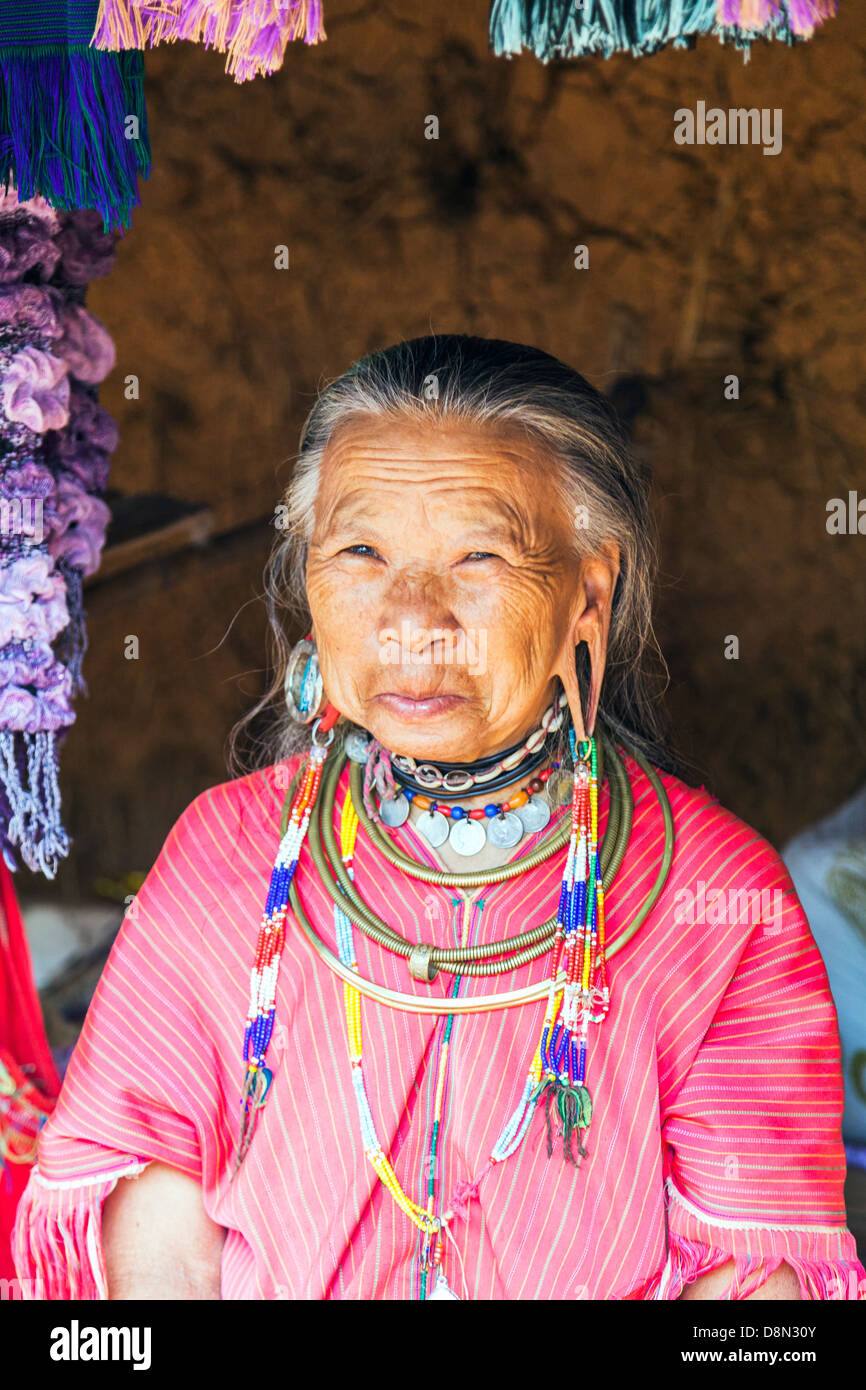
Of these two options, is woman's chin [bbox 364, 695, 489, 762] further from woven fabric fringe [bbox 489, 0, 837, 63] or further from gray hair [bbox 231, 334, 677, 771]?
woven fabric fringe [bbox 489, 0, 837, 63]

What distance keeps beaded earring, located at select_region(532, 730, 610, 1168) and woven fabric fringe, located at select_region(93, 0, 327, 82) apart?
134cm

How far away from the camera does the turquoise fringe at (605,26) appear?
97.1 inches

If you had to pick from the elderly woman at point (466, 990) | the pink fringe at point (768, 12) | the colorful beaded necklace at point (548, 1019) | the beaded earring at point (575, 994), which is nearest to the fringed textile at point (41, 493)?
the elderly woman at point (466, 990)

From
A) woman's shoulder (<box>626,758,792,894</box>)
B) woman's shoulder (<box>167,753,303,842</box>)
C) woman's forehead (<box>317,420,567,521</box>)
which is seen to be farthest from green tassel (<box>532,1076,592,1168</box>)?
woman's forehead (<box>317,420,567,521</box>)

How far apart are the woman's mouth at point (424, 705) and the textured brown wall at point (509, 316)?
4.75ft

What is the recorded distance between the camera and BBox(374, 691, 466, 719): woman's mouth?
246 centimetres

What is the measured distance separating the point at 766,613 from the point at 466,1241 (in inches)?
72.3

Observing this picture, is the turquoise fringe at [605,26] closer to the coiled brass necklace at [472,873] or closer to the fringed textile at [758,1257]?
the coiled brass necklace at [472,873]

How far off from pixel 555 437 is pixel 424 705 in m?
0.50

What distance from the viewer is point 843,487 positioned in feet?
12.0

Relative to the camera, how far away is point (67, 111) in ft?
8.32

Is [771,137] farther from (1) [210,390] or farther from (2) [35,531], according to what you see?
(2) [35,531]

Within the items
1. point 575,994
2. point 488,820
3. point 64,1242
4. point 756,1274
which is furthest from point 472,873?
point 64,1242

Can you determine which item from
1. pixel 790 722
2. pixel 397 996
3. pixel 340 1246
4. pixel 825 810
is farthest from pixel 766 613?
pixel 340 1246
